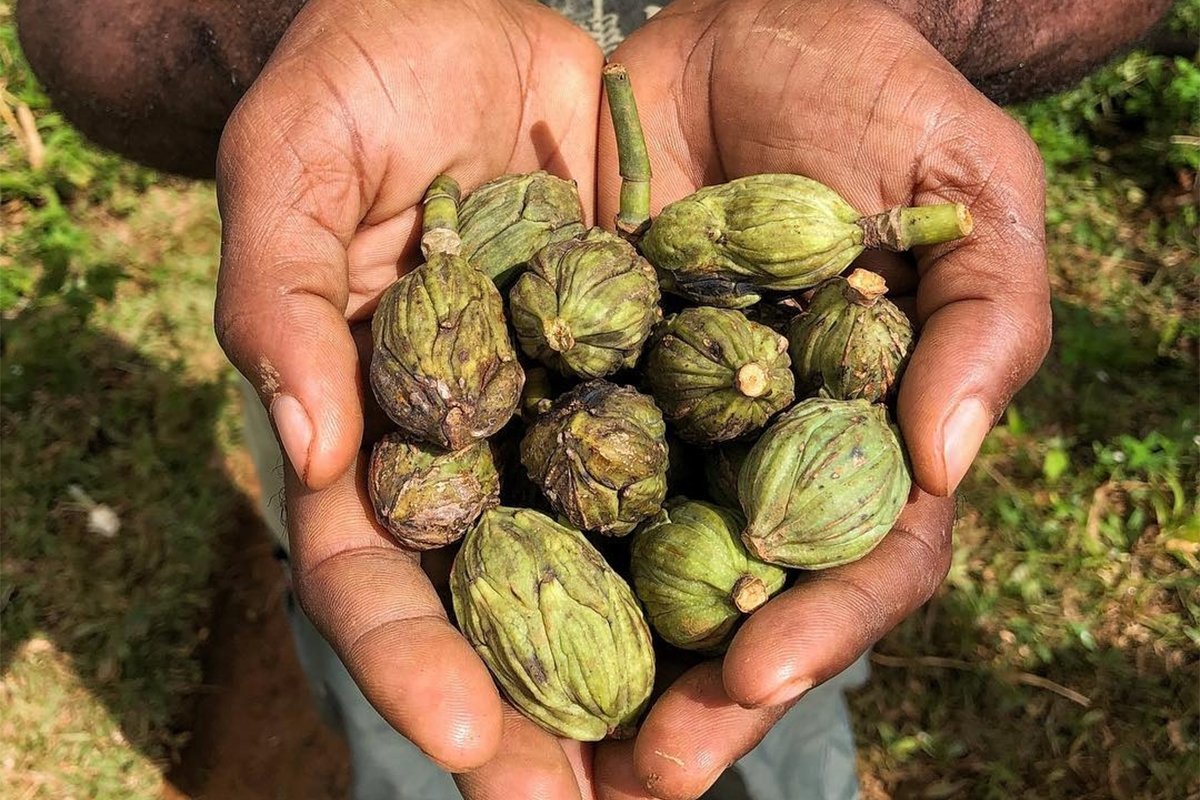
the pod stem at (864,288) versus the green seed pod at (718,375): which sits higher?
the pod stem at (864,288)

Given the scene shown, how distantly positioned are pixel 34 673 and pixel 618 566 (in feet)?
11.5

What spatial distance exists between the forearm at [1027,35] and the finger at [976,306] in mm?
1479

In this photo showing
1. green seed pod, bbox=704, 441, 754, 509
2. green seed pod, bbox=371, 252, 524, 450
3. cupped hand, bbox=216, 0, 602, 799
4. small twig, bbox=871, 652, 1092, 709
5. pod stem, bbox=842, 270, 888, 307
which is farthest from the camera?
small twig, bbox=871, 652, 1092, 709

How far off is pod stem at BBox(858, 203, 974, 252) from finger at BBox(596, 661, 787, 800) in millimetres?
1606

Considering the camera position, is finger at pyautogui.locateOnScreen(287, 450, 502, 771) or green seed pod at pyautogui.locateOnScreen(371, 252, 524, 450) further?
green seed pod at pyautogui.locateOnScreen(371, 252, 524, 450)

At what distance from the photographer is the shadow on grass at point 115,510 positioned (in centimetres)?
578

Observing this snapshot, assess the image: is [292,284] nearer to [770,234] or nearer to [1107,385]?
[770,234]

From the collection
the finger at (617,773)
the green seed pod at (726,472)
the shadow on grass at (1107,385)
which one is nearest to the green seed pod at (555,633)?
the finger at (617,773)

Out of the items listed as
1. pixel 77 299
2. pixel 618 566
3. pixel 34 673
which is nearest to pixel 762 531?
pixel 618 566

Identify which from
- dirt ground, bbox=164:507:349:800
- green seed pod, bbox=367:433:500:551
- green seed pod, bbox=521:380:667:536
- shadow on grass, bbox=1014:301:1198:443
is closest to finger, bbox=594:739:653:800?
green seed pod, bbox=521:380:667:536

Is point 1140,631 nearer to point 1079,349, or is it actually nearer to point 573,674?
point 1079,349

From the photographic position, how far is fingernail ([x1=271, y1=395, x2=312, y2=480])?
3.28 meters

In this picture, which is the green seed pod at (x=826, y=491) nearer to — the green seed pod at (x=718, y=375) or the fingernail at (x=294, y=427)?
the green seed pod at (x=718, y=375)

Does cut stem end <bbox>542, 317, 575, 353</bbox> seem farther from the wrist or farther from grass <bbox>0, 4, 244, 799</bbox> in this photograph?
grass <bbox>0, 4, 244, 799</bbox>
